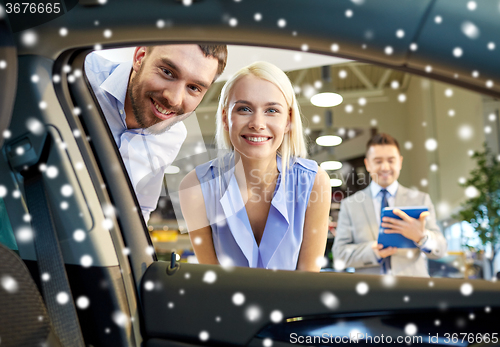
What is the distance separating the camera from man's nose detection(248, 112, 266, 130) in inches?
36.4

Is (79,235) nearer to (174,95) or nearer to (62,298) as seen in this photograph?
(62,298)

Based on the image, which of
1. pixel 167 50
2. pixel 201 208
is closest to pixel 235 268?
pixel 201 208

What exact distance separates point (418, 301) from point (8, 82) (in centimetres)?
91

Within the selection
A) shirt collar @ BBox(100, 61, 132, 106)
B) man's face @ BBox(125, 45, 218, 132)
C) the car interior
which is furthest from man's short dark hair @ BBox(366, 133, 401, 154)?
shirt collar @ BBox(100, 61, 132, 106)

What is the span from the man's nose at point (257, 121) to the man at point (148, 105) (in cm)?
13

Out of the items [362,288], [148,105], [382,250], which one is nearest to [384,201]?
[382,250]

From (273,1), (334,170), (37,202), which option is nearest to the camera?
(273,1)

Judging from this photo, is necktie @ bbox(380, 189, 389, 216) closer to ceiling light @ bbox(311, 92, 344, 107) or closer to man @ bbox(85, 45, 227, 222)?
ceiling light @ bbox(311, 92, 344, 107)

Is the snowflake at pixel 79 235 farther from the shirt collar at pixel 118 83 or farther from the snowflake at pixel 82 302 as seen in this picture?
the shirt collar at pixel 118 83

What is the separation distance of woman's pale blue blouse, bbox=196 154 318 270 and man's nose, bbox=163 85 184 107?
176 mm

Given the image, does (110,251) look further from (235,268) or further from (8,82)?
(8,82)

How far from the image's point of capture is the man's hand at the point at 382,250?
98 centimetres

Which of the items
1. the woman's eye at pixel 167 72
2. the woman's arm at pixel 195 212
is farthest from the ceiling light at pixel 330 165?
the woman's eye at pixel 167 72

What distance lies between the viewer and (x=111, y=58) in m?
0.91
